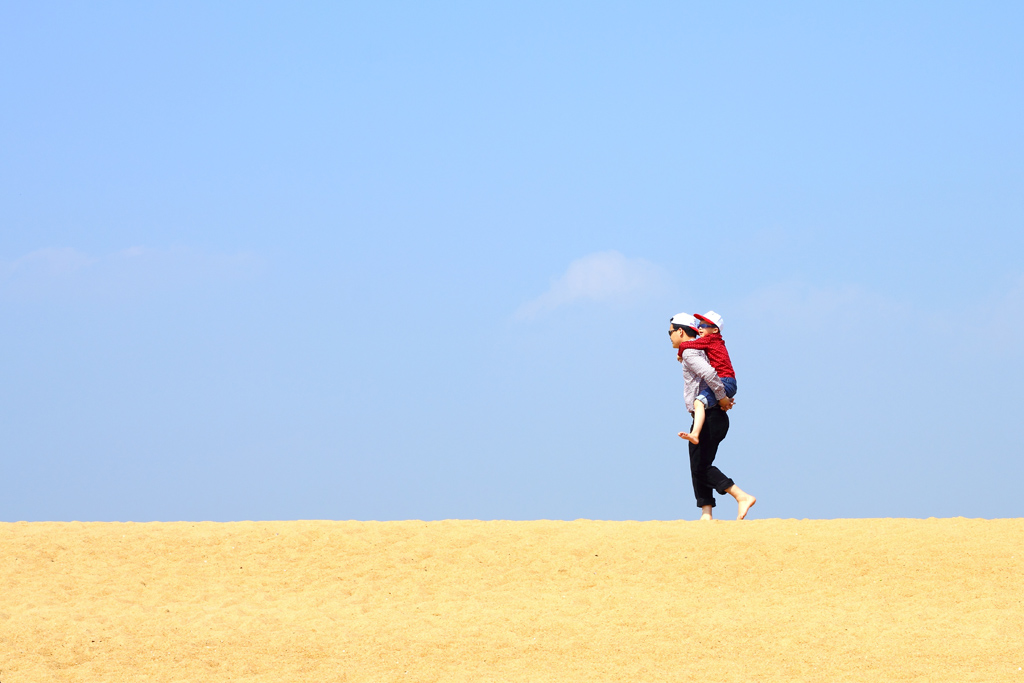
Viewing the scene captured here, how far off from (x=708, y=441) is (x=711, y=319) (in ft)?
4.94

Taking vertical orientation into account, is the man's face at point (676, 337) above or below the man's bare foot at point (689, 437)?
above

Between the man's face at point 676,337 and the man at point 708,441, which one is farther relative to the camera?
the man's face at point 676,337

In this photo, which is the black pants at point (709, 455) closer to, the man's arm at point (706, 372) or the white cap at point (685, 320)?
the man's arm at point (706, 372)

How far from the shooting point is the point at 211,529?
1316cm

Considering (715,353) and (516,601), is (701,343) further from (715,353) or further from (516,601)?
(516,601)

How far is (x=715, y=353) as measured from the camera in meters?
12.6

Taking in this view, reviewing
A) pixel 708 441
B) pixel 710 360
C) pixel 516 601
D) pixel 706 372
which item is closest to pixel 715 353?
pixel 710 360

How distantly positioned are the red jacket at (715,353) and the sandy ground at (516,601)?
1800 mm

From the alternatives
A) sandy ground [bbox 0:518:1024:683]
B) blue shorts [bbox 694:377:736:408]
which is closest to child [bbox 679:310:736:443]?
blue shorts [bbox 694:377:736:408]

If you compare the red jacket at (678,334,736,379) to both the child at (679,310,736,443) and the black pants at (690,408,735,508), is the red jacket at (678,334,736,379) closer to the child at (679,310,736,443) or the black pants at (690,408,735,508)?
Answer: the child at (679,310,736,443)

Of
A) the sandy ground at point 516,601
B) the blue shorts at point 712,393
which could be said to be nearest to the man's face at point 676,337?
the blue shorts at point 712,393

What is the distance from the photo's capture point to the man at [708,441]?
1238cm

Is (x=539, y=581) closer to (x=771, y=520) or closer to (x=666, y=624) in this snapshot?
(x=666, y=624)

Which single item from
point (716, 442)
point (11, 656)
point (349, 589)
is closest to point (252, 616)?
point (349, 589)
